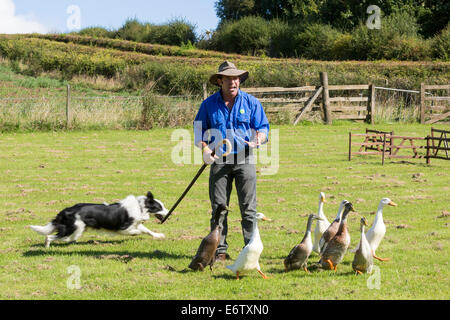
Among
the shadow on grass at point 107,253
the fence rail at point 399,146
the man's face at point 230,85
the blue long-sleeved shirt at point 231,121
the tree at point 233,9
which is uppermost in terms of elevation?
the tree at point 233,9

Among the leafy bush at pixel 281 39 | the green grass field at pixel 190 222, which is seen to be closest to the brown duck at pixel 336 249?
the green grass field at pixel 190 222

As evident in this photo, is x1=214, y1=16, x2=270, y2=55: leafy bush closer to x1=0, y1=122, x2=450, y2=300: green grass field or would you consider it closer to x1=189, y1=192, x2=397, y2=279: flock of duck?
x1=0, y1=122, x2=450, y2=300: green grass field

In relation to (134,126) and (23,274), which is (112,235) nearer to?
(23,274)

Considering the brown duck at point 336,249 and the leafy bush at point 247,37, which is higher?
the leafy bush at point 247,37

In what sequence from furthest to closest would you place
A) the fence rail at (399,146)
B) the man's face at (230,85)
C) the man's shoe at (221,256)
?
the fence rail at (399,146)
the man's shoe at (221,256)
the man's face at (230,85)

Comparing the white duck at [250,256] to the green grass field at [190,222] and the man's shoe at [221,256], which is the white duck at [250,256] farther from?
the man's shoe at [221,256]

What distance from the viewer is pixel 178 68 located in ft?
119

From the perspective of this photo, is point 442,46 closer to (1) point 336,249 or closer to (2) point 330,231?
(2) point 330,231

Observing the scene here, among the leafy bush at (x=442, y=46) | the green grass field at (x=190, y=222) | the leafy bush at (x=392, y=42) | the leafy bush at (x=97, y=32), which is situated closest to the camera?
the green grass field at (x=190, y=222)

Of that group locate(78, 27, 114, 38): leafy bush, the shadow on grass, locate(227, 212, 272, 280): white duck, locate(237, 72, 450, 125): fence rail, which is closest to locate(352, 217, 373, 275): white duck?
locate(227, 212, 272, 280): white duck

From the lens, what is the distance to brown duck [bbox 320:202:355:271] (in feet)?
23.3

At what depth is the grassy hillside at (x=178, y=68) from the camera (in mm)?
31967

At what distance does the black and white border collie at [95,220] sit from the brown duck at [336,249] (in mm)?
2977

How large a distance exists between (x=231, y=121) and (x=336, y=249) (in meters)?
2.07
